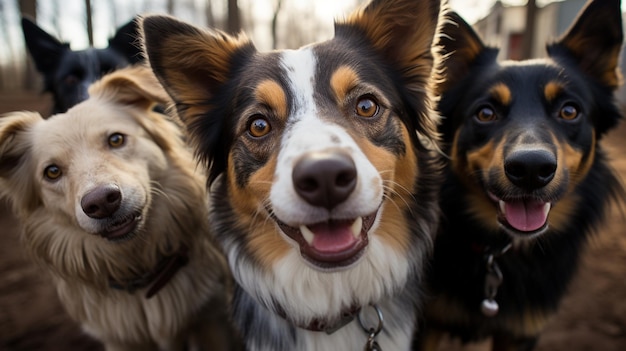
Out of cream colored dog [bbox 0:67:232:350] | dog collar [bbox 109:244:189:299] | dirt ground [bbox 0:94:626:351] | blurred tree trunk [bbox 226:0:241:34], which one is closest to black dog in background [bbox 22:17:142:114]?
cream colored dog [bbox 0:67:232:350]

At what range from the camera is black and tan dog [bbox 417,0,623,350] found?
252 centimetres

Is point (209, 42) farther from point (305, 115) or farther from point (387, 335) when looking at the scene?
point (387, 335)

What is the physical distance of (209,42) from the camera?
2.35 metres

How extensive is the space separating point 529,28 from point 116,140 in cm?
1105

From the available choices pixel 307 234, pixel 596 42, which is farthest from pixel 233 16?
pixel 307 234

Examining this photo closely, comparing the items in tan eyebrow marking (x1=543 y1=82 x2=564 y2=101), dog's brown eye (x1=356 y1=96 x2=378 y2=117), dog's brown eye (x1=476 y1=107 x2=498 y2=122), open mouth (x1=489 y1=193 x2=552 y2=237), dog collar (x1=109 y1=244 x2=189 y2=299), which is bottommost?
dog collar (x1=109 y1=244 x2=189 y2=299)

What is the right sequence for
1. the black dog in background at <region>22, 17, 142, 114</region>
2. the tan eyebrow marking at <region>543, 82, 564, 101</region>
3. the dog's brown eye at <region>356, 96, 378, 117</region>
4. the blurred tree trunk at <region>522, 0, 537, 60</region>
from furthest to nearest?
1. the blurred tree trunk at <region>522, 0, 537, 60</region>
2. the black dog in background at <region>22, 17, 142, 114</region>
3. the tan eyebrow marking at <region>543, 82, 564, 101</region>
4. the dog's brown eye at <region>356, 96, 378, 117</region>

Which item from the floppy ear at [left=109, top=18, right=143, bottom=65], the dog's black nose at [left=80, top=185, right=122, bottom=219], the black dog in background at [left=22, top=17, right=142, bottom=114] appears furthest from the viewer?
the floppy ear at [left=109, top=18, right=143, bottom=65]

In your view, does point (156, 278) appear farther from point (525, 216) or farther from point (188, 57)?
point (525, 216)

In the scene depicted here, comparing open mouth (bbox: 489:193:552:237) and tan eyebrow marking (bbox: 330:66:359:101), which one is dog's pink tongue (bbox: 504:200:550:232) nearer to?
open mouth (bbox: 489:193:552:237)

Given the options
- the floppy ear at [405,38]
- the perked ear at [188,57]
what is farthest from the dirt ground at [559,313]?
the perked ear at [188,57]

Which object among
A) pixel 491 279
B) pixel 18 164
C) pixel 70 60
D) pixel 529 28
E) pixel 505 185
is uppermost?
pixel 505 185

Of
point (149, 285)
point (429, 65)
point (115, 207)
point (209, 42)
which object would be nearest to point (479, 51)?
point (429, 65)

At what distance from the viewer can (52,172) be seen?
8.89ft
